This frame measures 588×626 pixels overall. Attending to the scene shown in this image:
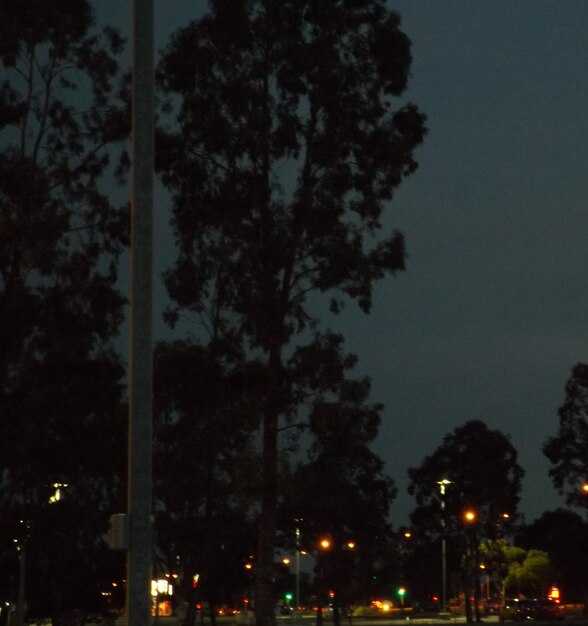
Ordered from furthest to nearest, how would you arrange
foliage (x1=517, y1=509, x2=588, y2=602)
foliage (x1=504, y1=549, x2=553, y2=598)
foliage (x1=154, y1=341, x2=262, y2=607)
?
foliage (x1=504, y1=549, x2=553, y2=598)
foliage (x1=517, y1=509, x2=588, y2=602)
foliage (x1=154, y1=341, x2=262, y2=607)

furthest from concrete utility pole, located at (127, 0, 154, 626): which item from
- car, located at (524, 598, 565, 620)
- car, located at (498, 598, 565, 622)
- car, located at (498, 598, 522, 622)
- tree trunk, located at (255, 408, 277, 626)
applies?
car, located at (498, 598, 522, 622)

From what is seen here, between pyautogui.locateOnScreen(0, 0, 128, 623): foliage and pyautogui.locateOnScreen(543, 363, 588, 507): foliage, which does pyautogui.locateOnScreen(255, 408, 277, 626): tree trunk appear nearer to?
pyautogui.locateOnScreen(0, 0, 128, 623): foliage

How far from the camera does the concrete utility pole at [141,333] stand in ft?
46.4

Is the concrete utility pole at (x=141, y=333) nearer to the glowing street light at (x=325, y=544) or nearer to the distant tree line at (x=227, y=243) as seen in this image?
→ the distant tree line at (x=227, y=243)

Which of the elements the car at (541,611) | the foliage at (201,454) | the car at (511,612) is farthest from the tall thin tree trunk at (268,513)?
the car at (511,612)

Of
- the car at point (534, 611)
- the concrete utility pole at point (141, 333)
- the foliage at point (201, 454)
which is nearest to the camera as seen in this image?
the concrete utility pole at point (141, 333)

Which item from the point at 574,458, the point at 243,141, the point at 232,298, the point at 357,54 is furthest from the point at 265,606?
the point at 574,458

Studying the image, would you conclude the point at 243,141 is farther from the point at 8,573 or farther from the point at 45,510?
the point at 8,573

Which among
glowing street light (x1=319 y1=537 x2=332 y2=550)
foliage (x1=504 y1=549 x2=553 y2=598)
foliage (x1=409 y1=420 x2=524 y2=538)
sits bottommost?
foliage (x1=504 y1=549 x2=553 y2=598)

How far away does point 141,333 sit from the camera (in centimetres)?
1444

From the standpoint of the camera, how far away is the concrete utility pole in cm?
1413

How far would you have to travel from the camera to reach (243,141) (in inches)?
1474

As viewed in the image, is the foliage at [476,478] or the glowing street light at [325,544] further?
the foliage at [476,478]

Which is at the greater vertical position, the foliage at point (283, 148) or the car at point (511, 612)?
the foliage at point (283, 148)
